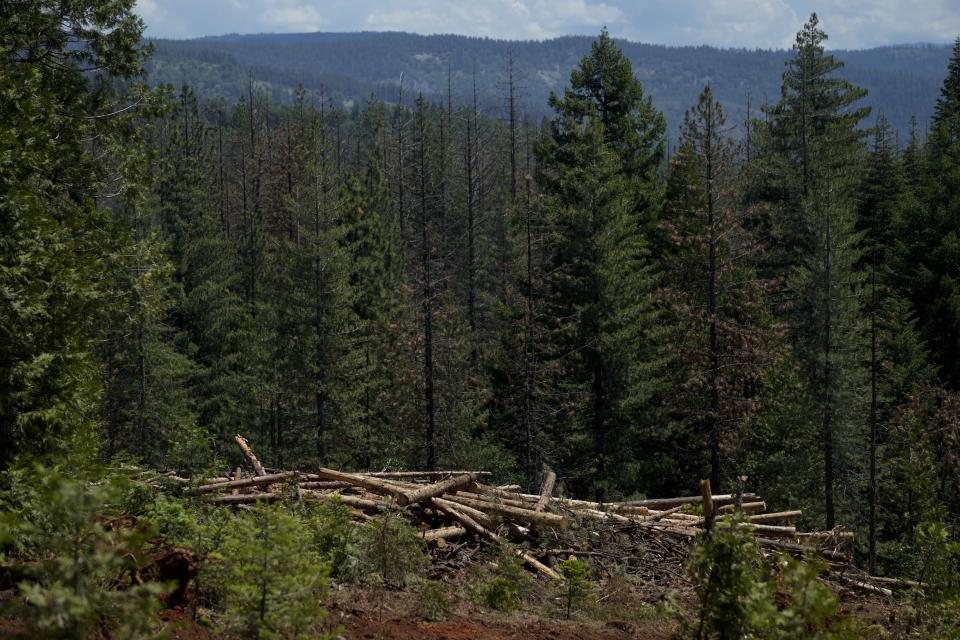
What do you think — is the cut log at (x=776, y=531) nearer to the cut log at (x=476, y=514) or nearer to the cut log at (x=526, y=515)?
the cut log at (x=526, y=515)

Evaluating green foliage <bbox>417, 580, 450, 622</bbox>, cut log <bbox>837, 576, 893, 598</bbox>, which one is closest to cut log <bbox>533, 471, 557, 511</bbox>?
green foliage <bbox>417, 580, 450, 622</bbox>

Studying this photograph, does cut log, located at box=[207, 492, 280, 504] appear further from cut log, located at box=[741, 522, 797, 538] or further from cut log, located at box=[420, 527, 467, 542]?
cut log, located at box=[741, 522, 797, 538]

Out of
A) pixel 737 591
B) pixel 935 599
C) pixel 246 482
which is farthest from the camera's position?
pixel 246 482

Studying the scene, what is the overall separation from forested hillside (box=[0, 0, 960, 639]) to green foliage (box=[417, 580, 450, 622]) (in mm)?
63

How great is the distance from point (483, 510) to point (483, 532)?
557 millimetres

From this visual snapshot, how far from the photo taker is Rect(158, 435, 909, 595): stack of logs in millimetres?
10742

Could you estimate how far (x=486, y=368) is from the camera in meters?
32.3

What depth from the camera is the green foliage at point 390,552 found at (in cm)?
892

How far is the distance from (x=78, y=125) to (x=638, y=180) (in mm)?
24030

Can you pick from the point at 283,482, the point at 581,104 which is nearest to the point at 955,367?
the point at 581,104

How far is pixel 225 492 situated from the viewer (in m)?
11.2

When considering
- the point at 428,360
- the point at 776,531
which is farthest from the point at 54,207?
the point at 428,360

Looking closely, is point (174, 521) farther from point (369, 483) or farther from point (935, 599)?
point (935, 599)

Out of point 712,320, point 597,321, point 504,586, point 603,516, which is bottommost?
point 597,321
